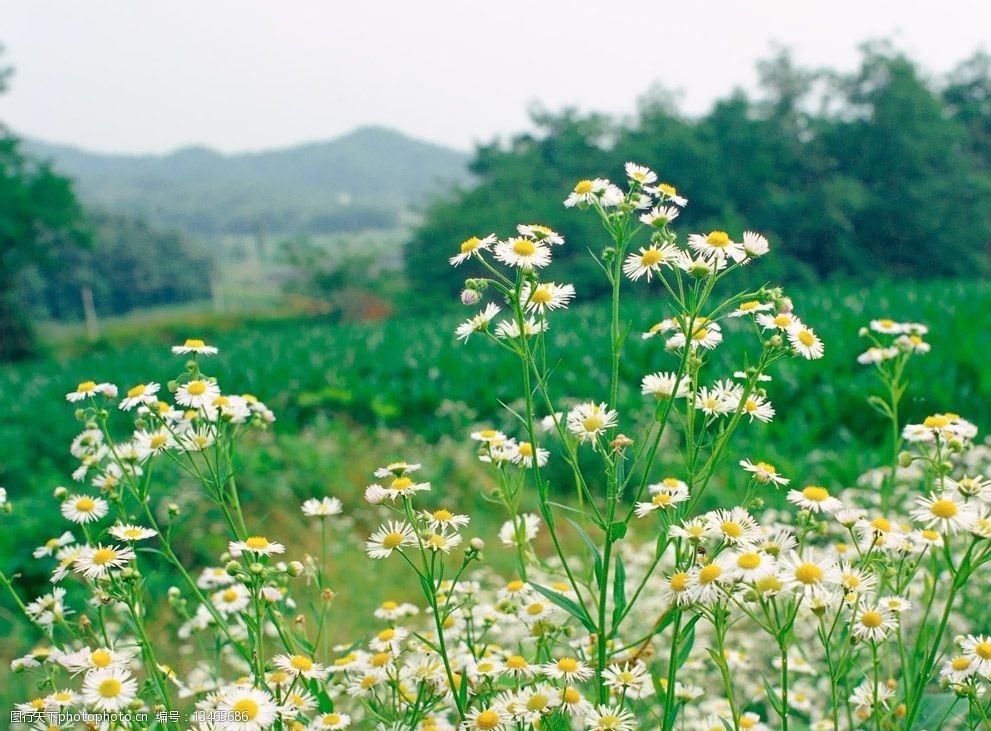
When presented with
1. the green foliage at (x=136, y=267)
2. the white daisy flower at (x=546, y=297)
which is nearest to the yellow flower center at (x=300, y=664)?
the white daisy flower at (x=546, y=297)

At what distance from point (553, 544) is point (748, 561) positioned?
9.66ft

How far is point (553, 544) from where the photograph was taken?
3898 mm

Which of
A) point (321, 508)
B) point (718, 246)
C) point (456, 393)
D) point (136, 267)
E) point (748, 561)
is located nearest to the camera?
point (748, 561)

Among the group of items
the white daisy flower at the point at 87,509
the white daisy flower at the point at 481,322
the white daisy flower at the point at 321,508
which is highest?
the white daisy flower at the point at 481,322

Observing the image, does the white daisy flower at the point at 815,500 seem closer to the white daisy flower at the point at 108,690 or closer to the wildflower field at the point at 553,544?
the wildflower field at the point at 553,544

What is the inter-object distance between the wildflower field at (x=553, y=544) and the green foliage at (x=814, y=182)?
1937 centimetres

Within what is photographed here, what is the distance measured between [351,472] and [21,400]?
6.27 m

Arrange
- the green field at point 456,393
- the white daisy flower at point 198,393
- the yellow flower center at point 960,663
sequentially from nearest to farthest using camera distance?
the yellow flower center at point 960,663
the white daisy flower at point 198,393
the green field at point 456,393

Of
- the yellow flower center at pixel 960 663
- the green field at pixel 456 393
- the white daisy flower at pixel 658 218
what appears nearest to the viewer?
the yellow flower center at pixel 960 663

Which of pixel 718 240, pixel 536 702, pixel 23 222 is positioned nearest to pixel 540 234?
pixel 718 240

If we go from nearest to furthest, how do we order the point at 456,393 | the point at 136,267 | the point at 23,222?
the point at 456,393
the point at 23,222
the point at 136,267

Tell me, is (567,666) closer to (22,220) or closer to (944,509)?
(944,509)

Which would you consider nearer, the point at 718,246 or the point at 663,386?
the point at 718,246

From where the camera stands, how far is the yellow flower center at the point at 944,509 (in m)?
1.10
